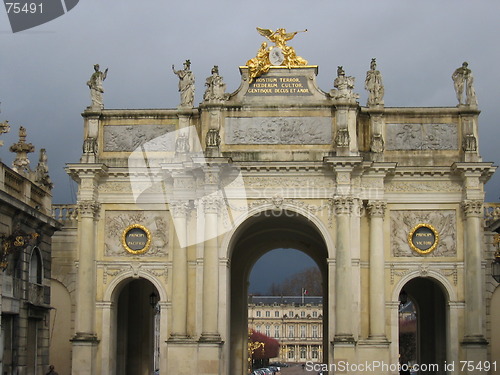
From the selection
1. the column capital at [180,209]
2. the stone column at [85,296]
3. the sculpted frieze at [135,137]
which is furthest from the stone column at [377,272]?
the stone column at [85,296]

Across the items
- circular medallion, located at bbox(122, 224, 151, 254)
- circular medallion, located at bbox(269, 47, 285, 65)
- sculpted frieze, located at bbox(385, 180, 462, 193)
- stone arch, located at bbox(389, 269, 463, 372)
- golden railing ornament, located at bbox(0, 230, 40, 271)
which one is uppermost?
circular medallion, located at bbox(269, 47, 285, 65)

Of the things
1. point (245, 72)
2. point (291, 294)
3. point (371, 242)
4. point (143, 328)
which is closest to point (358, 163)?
point (371, 242)

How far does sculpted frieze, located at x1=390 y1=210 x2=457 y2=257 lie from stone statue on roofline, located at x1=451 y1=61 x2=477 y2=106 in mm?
4534

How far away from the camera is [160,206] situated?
38562mm

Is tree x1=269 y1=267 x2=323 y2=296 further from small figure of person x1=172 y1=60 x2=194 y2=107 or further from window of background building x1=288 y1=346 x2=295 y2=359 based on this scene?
small figure of person x1=172 y1=60 x2=194 y2=107

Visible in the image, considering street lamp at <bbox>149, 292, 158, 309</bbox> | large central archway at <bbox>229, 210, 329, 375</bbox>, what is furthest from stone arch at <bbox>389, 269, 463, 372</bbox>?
street lamp at <bbox>149, 292, 158, 309</bbox>

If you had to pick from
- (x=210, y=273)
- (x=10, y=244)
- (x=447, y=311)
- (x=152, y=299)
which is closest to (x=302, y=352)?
(x=152, y=299)

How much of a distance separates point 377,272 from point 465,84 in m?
8.41

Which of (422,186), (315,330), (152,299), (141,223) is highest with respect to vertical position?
(422,186)

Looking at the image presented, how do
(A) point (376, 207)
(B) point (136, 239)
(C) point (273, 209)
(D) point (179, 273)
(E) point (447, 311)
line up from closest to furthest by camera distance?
1. (A) point (376, 207)
2. (D) point (179, 273)
3. (C) point (273, 209)
4. (E) point (447, 311)
5. (B) point (136, 239)

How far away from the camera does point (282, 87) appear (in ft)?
126

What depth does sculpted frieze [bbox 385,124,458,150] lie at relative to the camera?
3812 cm

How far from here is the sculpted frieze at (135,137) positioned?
3872 centimetres

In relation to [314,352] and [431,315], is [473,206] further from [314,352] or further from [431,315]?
[314,352]
